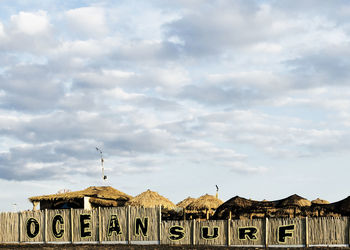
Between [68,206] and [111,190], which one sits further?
[111,190]

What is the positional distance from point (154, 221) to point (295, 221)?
745cm

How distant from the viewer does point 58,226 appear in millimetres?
30422

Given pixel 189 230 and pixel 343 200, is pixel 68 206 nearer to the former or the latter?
pixel 189 230

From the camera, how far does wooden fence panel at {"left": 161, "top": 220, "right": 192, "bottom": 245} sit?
2791 cm

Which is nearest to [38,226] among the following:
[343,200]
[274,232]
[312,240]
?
[274,232]

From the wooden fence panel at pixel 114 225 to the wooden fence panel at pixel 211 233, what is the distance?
410cm

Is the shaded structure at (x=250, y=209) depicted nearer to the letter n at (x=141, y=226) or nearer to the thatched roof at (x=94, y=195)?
the letter n at (x=141, y=226)

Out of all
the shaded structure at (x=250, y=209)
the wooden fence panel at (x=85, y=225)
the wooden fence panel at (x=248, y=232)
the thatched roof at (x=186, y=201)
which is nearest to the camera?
the wooden fence panel at (x=248, y=232)

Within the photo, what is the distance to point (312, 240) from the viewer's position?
26.6 m

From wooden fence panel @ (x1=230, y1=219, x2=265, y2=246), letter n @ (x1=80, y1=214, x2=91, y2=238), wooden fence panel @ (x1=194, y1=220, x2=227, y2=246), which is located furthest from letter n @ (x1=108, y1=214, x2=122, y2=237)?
wooden fence panel @ (x1=230, y1=219, x2=265, y2=246)

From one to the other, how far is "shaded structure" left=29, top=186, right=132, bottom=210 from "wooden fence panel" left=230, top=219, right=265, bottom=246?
51.4 ft

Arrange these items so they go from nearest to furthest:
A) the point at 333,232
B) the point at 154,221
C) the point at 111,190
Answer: the point at 333,232, the point at 154,221, the point at 111,190

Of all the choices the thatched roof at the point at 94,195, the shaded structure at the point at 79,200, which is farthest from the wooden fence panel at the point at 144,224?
the thatched roof at the point at 94,195

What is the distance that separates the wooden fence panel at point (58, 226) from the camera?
99.1 feet
